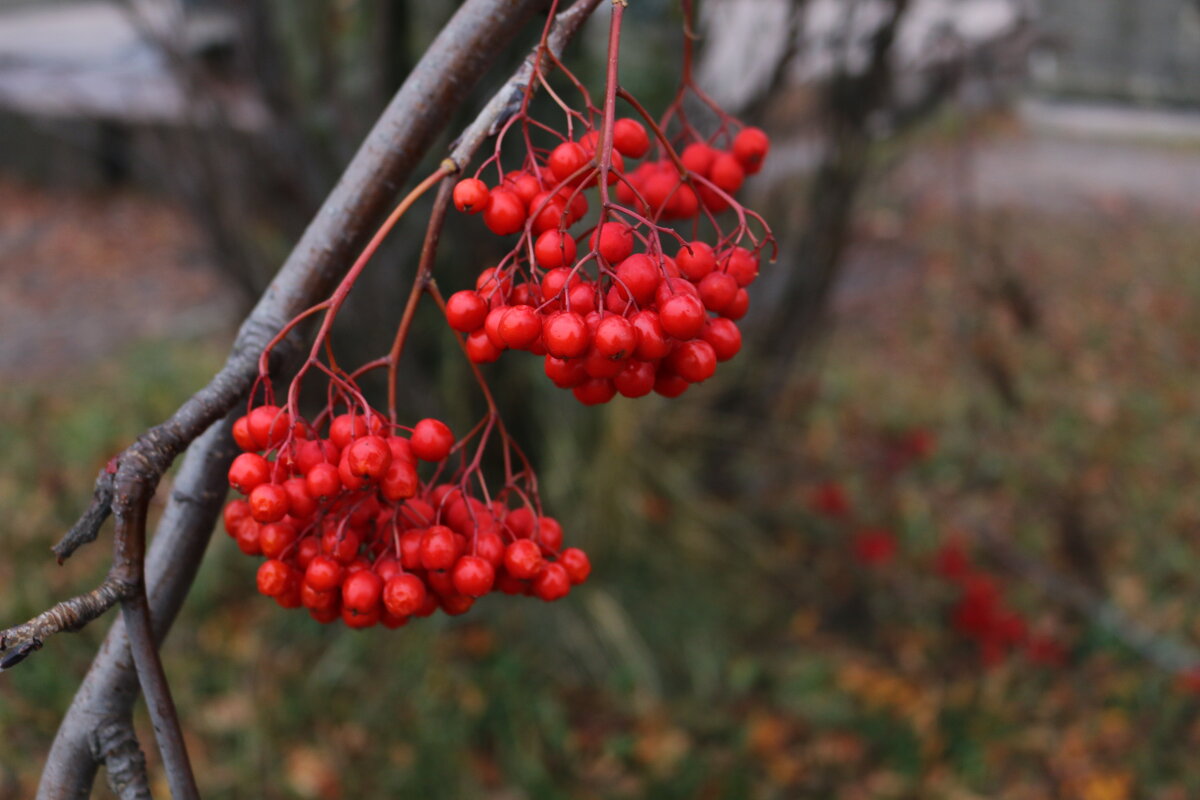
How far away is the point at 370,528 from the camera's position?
2.85ft

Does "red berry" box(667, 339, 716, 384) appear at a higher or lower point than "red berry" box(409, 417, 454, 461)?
lower

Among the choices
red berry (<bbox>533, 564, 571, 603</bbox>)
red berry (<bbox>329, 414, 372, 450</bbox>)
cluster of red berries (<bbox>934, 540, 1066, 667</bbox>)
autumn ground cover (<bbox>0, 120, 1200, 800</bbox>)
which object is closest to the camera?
red berry (<bbox>329, 414, 372, 450</bbox>)

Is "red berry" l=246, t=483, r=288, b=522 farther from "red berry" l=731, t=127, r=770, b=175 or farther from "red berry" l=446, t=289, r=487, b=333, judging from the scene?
"red berry" l=731, t=127, r=770, b=175

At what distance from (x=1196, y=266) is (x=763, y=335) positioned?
3.96 meters

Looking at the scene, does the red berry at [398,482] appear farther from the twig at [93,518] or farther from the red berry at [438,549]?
the twig at [93,518]

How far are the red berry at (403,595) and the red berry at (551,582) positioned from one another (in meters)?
0.11

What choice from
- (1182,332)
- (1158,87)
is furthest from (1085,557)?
(1158,87)

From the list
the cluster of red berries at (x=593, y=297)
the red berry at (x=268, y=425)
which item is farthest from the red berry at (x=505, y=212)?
the red berry at (x=268, y=425)

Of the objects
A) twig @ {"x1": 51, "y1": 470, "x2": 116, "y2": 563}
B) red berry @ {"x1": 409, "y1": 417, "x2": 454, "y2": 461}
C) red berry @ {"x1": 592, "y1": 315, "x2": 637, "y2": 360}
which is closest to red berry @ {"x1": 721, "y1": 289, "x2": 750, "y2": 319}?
red berry @ {"x1": 592, "y1": 315, "x2": 637, "y2": 360}

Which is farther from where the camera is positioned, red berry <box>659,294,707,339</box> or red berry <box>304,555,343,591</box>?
red berry <box>304,555,343,591</box>

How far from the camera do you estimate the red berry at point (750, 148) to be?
1001mm

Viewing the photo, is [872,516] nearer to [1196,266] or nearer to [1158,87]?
[1196,266]

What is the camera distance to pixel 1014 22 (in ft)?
11.0

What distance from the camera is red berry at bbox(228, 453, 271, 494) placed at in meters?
0.76
